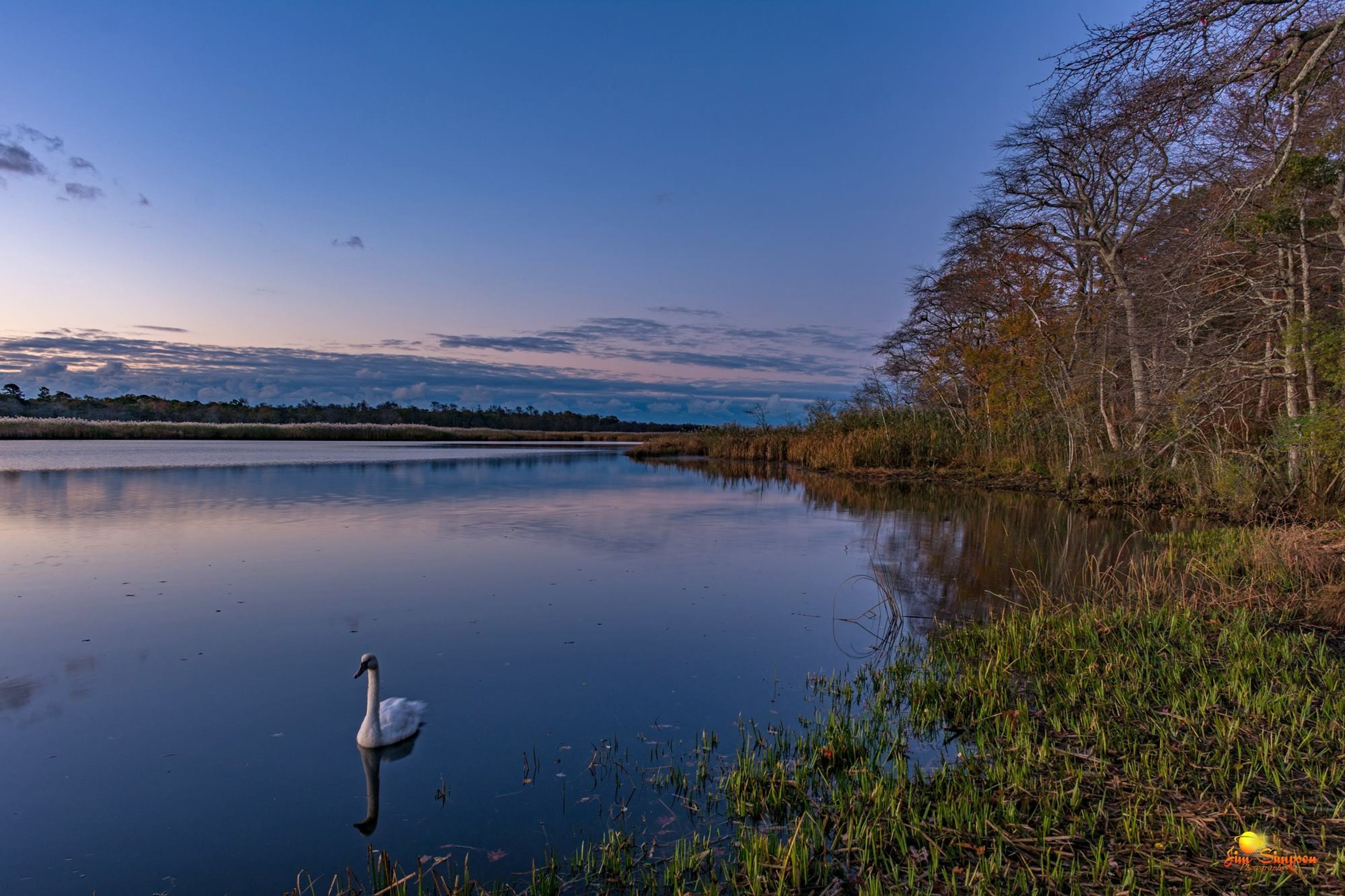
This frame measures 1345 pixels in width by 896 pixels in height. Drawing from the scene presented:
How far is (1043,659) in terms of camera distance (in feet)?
14.8

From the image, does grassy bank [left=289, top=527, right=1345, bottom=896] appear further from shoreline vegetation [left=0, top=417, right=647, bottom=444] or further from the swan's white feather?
shoreline vegetation [left=0, top=417, right=647, bottom=444]

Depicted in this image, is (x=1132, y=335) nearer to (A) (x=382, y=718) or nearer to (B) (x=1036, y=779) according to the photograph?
(B) (x=1036, y=779)

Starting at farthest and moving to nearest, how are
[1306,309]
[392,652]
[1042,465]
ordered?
[1042,465] < [1306,309] < [392,652]

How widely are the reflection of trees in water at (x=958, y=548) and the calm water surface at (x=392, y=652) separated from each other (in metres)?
0.07

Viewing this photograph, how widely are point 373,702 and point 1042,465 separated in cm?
1631

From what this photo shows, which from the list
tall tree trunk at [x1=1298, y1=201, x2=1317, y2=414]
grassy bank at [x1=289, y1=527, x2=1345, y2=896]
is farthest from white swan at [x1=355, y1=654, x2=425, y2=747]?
tall tree trunk at [x1=1298, y1=201, x2=1317, y2=414]

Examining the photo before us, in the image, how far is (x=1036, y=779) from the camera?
116 inches

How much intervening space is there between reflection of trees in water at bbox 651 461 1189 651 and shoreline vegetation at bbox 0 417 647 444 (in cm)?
4239

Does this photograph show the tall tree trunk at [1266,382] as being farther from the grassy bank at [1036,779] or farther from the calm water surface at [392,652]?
the grassy bank at [1036,779]

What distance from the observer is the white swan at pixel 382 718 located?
3.56m

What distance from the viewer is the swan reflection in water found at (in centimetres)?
294

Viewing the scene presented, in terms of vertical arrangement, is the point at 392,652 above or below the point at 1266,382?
below

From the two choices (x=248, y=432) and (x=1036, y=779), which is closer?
(x=1036, y=779)

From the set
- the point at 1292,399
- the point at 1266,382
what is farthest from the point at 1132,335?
the point at 1292,399
